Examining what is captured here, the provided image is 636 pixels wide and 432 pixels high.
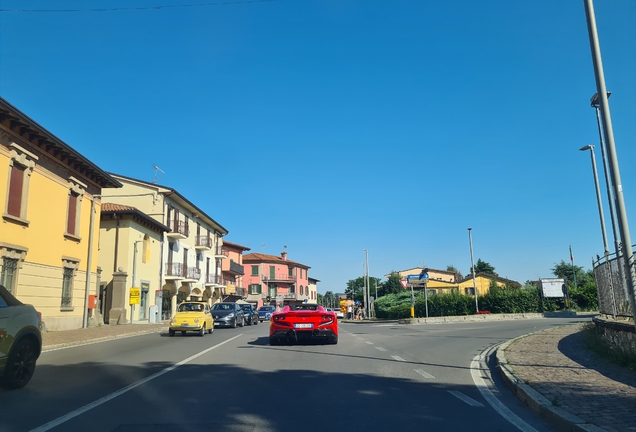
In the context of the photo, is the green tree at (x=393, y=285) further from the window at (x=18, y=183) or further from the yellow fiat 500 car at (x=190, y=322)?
the window at (x=18, y=183)

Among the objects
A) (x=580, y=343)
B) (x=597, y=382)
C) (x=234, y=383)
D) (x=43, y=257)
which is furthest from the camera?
(x=43, y=257)

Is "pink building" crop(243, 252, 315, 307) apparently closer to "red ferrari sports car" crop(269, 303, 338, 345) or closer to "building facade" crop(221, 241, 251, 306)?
"building facade" crop(221, 241, 251, 306)

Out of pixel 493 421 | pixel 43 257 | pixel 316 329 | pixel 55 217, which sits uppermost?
pixel 55 217

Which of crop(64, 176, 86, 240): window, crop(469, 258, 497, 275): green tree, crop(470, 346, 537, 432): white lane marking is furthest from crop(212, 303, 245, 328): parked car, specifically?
crop(469, 258, 497, 275): green tree

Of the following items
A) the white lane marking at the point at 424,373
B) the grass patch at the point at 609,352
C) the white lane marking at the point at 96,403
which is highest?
the grass patch at the point at 609,352

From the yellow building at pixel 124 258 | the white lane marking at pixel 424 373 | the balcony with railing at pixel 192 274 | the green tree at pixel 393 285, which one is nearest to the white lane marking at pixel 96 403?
the white lane marking at pixel 424 373

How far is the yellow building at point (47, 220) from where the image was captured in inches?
756

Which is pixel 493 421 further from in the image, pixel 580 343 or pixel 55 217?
pixel 55 217

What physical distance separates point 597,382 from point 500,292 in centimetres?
3677

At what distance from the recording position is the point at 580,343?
44.8 feet

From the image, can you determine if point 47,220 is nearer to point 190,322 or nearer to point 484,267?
point 190,322

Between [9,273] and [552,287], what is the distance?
1487 inches

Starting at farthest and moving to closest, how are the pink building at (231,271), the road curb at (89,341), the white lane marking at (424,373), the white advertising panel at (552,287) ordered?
the pink building at (231,271), the white advertising panel at (552,287), the road curb at (89,341), the white lane marking at (424,373)

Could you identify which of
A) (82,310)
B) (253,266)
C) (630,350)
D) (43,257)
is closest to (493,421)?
(630,350)
